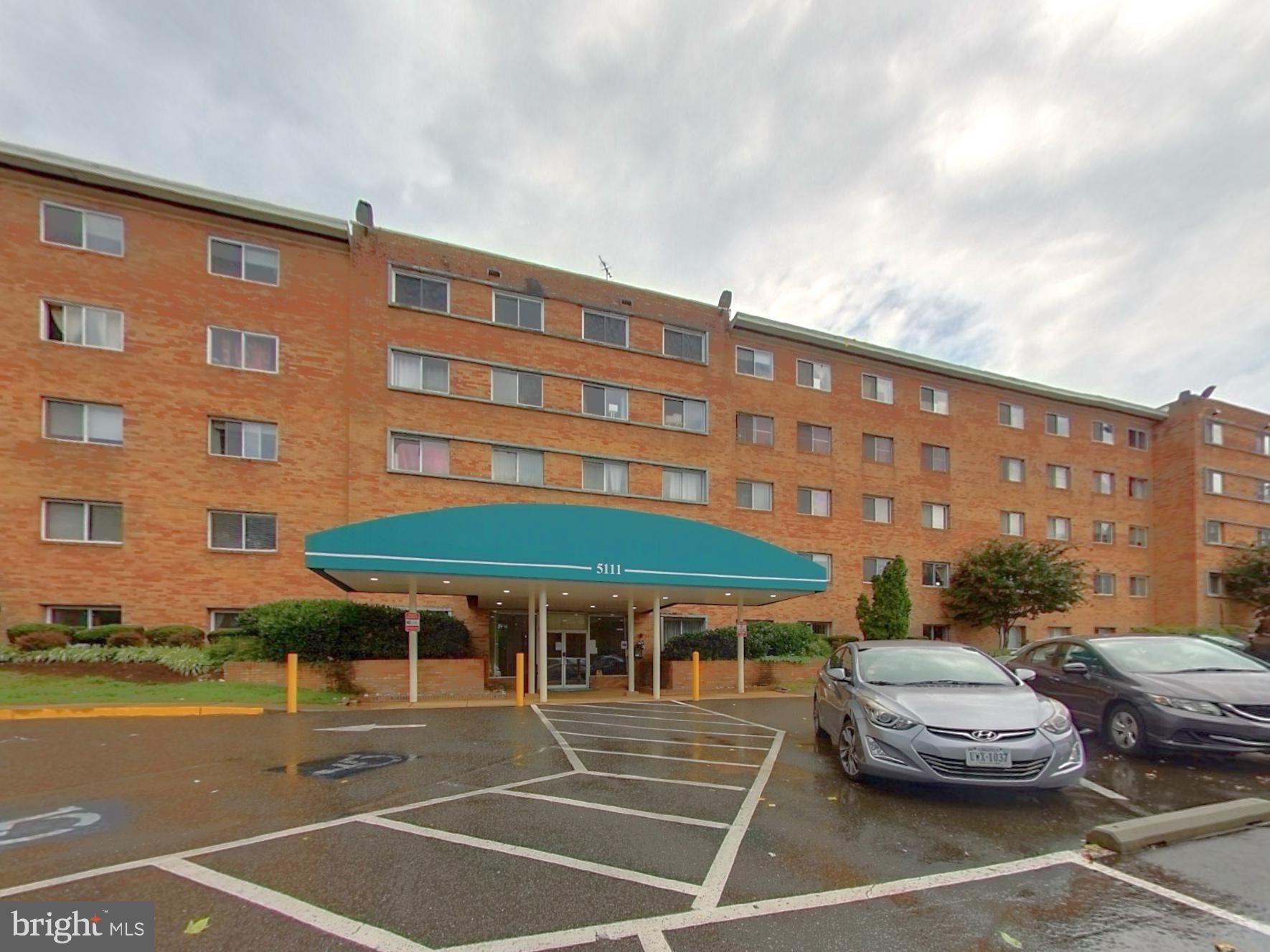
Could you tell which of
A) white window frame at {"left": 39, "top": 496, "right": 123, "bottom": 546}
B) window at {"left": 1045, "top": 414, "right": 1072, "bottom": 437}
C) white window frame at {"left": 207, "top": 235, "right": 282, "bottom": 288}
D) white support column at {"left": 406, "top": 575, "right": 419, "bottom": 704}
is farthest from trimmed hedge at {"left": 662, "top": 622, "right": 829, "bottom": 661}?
window at {"left": 1045, "top": 414, "right": 1072, "bottom": 437}

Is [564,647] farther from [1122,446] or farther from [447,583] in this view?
[1122,446]

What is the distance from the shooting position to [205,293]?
19.1 metres

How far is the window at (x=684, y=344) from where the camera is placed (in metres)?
24.8

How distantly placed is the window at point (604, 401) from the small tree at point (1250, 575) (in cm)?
3203

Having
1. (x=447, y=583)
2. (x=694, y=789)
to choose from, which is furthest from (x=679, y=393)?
(x=694, y=789)

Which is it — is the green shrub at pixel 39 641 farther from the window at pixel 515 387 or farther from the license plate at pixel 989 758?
the license plate at pixel 989 758

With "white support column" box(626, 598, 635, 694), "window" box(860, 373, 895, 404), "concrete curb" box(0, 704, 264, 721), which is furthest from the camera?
"window" box(860, 373, 895, 404)

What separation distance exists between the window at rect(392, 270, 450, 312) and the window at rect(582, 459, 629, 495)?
7.10m

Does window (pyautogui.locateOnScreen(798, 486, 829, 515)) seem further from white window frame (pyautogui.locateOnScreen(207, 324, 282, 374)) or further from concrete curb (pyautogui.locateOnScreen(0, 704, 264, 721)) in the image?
concrete curb (pyautogui.locateOnScreen(0, 704, 264, 721))

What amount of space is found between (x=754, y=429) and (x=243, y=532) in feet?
59.2

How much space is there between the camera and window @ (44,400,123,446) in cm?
1736

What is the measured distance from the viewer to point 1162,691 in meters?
7.11

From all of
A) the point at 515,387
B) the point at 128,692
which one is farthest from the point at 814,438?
the point at 128,692
